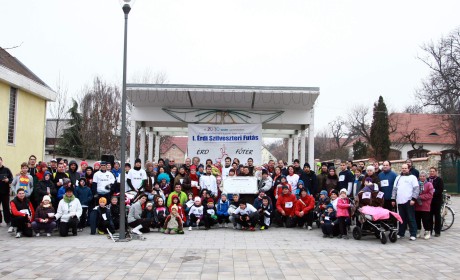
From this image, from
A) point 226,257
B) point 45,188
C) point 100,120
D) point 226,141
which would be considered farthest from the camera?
point 100,120

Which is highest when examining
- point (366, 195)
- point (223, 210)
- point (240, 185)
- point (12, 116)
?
point (12, 116)

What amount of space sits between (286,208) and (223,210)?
1725 mm

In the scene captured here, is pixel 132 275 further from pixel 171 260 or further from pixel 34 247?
pixel 34 247

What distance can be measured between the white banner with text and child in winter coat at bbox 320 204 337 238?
5.13 metres

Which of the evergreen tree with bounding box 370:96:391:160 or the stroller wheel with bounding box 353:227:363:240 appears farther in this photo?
the evergreen tree with bounding box 370:96:391:160

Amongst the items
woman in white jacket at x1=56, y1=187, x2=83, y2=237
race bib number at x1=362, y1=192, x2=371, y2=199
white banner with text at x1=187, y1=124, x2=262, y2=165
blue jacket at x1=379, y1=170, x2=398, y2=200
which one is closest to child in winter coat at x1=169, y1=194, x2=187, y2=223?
woman in white jacket at x1=56, y1=187, x2=83, y2=237

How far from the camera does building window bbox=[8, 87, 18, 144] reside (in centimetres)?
1961

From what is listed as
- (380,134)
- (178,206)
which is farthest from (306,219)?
(380,134)

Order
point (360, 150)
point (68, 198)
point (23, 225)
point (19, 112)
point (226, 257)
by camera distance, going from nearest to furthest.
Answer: point (226, 257), point (23, 225), point (68, 198), point (19, 112), point (360, 150)

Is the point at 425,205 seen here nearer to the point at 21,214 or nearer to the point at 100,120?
the point at 21,214

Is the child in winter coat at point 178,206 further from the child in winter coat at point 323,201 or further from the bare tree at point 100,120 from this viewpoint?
the bare tree at point 100,120

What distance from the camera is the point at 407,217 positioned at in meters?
9.95

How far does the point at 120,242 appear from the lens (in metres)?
9.12

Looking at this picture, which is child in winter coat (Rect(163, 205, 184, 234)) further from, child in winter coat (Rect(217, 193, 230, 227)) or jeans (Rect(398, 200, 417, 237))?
jeans (Rect(398, 200, 417, 237))
